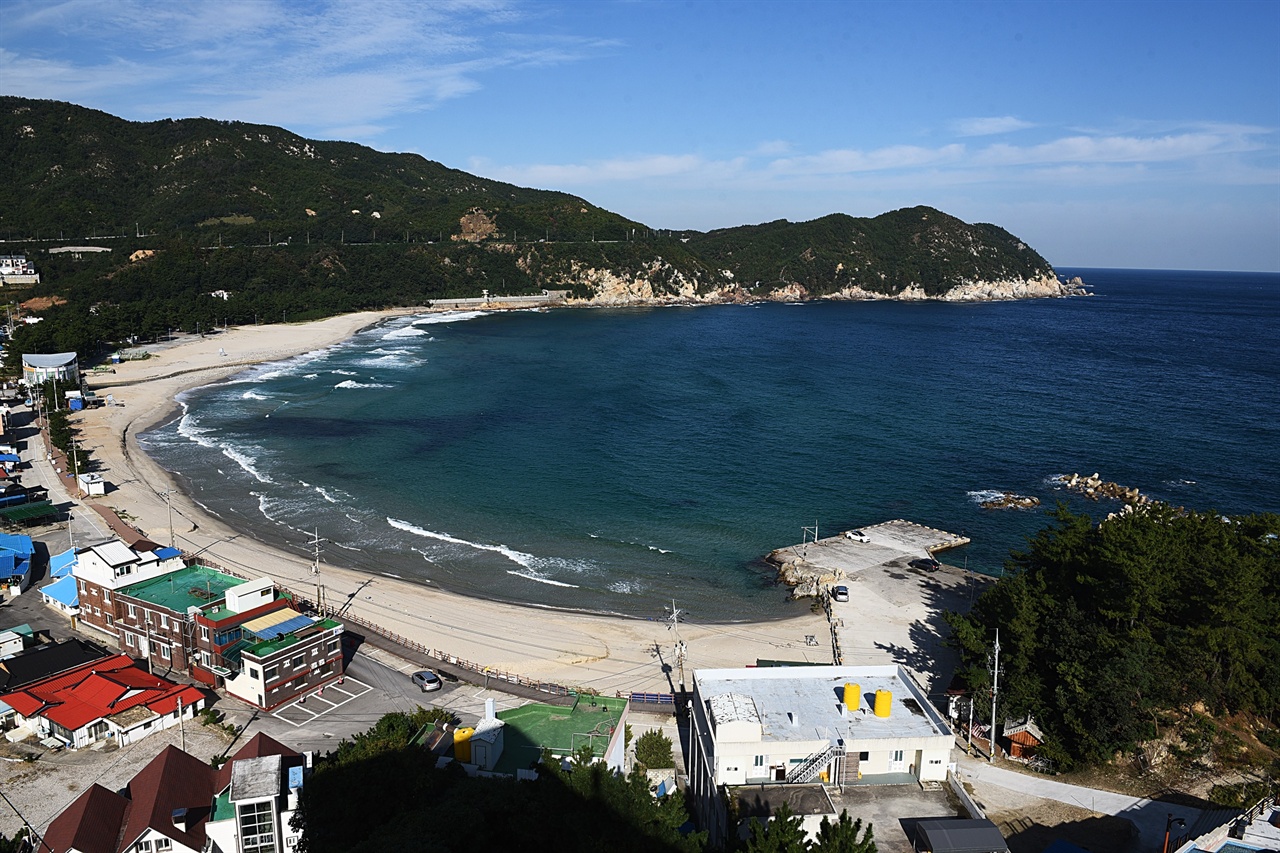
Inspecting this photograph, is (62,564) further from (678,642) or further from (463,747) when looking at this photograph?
(678,642)

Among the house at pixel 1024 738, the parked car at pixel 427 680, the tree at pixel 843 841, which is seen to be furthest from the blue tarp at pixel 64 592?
the house at pixel 1024 738

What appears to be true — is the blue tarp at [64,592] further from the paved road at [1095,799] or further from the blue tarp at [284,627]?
the paved road at [1095,799]

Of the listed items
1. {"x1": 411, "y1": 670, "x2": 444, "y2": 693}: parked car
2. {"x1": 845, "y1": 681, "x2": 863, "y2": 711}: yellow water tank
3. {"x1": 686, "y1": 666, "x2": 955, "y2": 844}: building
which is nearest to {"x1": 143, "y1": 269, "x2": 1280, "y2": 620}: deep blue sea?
{"x1": 411, "y1": 670, "x2": 444, "y2": 693}: parked car

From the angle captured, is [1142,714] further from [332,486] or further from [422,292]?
[422,292]

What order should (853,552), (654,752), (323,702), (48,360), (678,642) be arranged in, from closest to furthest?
1. (654,752)
2. (323,702)
3. (678,642)
4. (853,552)
5. (48,360)

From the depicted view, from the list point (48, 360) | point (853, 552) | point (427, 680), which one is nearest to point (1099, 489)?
point (853, 552)

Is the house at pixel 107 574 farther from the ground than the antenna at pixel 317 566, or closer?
farther from the ground
